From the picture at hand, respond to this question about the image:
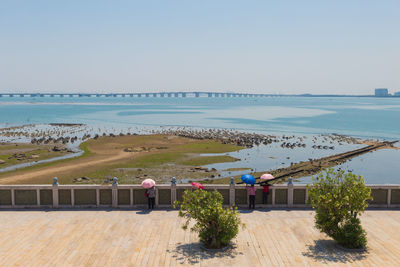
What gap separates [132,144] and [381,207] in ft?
195

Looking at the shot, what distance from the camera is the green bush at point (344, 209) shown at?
14.7 meters

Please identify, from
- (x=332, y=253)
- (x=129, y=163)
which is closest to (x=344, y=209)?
(x=332, y=253)

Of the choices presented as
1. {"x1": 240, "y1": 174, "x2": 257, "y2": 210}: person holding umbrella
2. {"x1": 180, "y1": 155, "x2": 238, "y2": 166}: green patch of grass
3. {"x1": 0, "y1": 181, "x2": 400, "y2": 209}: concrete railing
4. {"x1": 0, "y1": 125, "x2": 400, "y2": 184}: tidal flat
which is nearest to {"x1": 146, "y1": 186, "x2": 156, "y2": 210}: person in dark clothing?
{"x1": 0, "y1": 181, "x2": 400, "y2": 209}: concrete railing

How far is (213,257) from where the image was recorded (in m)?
14.0

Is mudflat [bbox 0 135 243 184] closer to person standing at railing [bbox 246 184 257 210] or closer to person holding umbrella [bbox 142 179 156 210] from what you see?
person holding umbrella [bbox 142 179 156 210]

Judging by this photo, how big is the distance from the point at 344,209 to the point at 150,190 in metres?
10.3

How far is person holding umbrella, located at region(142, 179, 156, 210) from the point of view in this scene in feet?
64.8

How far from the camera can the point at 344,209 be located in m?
14.8

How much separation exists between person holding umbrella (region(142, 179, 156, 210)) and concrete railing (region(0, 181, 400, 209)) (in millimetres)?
373

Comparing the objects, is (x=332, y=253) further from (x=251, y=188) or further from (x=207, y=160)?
(x=207, y=160)

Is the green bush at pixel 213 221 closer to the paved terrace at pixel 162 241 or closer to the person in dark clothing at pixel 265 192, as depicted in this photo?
the paved terrace at pixel 162 241

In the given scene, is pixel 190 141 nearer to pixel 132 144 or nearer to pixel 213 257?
pixel 132 144

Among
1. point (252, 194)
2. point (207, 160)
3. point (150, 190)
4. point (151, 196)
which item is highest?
point (150, 190)

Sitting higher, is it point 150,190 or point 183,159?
point 150,190
